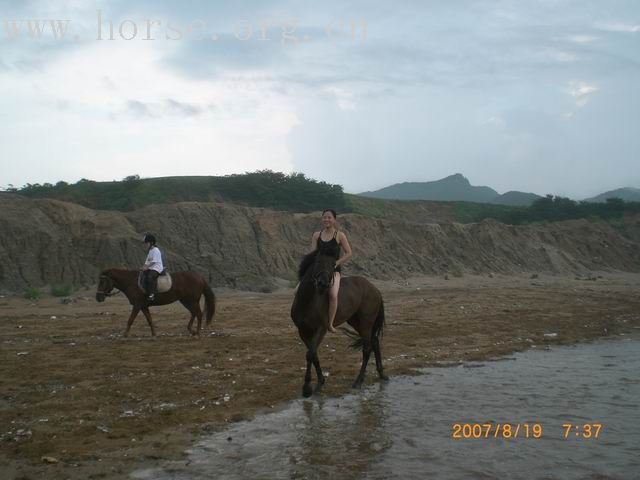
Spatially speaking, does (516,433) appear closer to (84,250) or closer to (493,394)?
(493,394)

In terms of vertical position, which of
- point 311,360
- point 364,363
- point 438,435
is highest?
point 311,360

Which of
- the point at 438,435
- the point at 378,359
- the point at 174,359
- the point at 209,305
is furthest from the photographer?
the point at 209,305

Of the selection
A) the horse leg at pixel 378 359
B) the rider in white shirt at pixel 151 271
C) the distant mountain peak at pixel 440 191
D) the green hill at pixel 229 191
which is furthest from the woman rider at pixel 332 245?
the distant mountain peak at pixel 440 191

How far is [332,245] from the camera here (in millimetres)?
8469

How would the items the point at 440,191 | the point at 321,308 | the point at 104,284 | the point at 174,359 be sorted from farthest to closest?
the point at 440,191 → the point at 104,284 → the point at 174,359 → the point at 321,308

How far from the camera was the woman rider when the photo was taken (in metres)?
8.26

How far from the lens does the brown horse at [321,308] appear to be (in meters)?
8.06

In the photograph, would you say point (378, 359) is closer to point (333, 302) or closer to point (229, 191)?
point (333, 302)

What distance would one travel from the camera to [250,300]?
802 inches

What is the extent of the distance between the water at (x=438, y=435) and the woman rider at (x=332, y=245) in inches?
49.1

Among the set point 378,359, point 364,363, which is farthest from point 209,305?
point 364,363

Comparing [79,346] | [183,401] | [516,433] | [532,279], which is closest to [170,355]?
[79,346]

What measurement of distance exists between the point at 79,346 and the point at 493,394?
7.45 meters

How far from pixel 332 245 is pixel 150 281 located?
6066 mm
